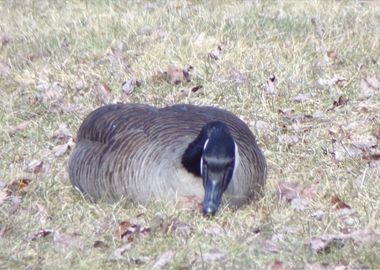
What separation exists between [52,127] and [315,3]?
13.8 ft

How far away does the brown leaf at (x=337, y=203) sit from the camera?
726cm

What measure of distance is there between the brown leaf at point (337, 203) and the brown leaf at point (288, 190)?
25cm

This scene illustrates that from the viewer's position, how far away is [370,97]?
31.6 feet

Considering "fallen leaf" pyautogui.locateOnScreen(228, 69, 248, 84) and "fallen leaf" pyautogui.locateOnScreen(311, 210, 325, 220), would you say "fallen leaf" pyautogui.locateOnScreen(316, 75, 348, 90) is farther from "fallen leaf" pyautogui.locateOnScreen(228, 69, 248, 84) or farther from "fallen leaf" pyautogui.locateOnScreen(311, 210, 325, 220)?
"fallen leaf" pyautogui.locateOnScreen(311, 210, 325, 220)

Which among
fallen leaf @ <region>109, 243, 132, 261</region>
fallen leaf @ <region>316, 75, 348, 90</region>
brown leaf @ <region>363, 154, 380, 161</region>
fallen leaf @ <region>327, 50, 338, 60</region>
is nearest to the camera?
fallen leaf @ <region>109, 243, 132, 261</region>

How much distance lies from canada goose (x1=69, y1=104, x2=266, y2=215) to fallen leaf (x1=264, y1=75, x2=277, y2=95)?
6.29ft

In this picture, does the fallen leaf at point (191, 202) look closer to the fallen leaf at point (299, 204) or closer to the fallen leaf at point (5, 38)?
the fallen leaf at point (299, 204)

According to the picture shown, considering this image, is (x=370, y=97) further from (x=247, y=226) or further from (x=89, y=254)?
(x=89, y=254)

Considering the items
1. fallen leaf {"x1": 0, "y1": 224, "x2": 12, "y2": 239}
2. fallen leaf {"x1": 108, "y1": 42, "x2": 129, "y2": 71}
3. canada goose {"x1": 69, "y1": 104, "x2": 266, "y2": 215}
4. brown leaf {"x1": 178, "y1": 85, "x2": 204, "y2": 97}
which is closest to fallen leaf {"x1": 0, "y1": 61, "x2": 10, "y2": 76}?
fallen leaf {"x1": 108, "y1": 42, "x2": 129, "y2": 71}

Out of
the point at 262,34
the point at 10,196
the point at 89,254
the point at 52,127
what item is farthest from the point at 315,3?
the point at 89,254

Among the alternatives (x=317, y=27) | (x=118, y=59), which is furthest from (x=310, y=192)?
(x=317, y=27)

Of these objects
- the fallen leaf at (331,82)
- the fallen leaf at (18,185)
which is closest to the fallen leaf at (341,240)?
the fallen leaf at (18,185)

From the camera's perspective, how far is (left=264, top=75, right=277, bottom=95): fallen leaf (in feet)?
32.2

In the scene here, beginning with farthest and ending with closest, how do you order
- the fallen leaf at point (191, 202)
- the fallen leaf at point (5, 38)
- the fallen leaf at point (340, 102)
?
the fallen leaf at point (5, 38)
the fallen leaf at point (340, 102)
the fallen leaf at point (191, 202)
